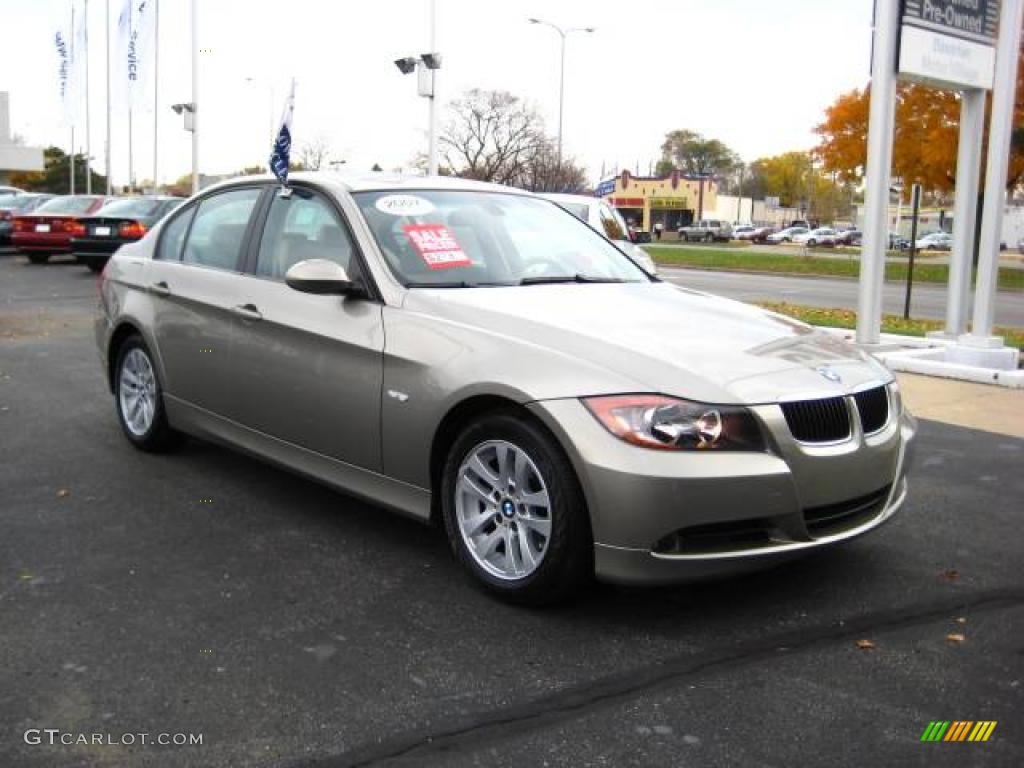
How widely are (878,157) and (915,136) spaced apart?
2613cm

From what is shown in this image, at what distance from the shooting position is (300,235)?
4.97 metres

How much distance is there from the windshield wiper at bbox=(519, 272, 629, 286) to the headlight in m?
1.23

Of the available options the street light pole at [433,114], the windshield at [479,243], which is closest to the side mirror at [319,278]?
the windshield at [479,243]

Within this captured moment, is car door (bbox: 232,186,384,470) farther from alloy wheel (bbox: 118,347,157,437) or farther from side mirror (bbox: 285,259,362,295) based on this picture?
alloy wheel (bbox: 118,347,157,437)

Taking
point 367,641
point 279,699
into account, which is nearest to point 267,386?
point 367,641

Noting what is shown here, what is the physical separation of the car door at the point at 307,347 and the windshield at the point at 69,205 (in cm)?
1825

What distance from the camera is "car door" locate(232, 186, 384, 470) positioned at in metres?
4.35

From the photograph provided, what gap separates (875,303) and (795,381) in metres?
7.50

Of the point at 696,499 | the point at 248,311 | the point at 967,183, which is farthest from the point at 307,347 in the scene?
the point at 967,183

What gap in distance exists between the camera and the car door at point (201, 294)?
521 centimetres

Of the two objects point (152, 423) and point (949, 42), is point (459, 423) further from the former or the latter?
point (949, 42)

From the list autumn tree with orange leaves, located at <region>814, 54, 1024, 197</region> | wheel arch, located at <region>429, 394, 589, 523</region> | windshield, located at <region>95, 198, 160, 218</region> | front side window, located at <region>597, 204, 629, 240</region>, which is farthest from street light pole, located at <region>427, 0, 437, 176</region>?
wheel arch, located at <region>429, 394, 589, 523</region>

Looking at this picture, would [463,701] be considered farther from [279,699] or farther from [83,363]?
[83,363]

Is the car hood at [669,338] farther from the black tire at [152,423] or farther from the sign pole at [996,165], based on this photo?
the sign pole at [996,165]
